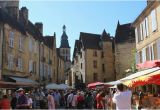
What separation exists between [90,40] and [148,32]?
41.3 m

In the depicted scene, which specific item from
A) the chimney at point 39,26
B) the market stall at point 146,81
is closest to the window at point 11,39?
the market stall at point 146,81

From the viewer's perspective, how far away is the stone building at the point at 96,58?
222 feet

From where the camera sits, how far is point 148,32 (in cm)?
2933

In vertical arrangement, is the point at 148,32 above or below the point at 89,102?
above

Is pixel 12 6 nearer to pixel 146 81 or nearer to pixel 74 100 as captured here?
pixel 74 100

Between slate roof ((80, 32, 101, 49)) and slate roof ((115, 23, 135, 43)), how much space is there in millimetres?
7494

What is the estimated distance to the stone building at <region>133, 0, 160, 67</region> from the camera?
26672mm

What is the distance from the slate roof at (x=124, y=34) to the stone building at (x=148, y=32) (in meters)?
27.1

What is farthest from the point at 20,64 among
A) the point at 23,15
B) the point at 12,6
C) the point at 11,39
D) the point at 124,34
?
the point at 124,34

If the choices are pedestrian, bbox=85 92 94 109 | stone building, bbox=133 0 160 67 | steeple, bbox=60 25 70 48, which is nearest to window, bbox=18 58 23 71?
pedestrian, bbox=85 92 94 109

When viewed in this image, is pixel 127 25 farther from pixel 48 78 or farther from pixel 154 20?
pixel 154 20

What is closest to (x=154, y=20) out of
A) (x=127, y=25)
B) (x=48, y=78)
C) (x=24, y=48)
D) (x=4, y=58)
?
(x=4, y=58)

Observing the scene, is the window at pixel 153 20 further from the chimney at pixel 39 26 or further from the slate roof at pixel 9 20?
the chimney at pixel 39 26

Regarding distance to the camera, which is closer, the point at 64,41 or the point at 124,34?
the point at 124,34
